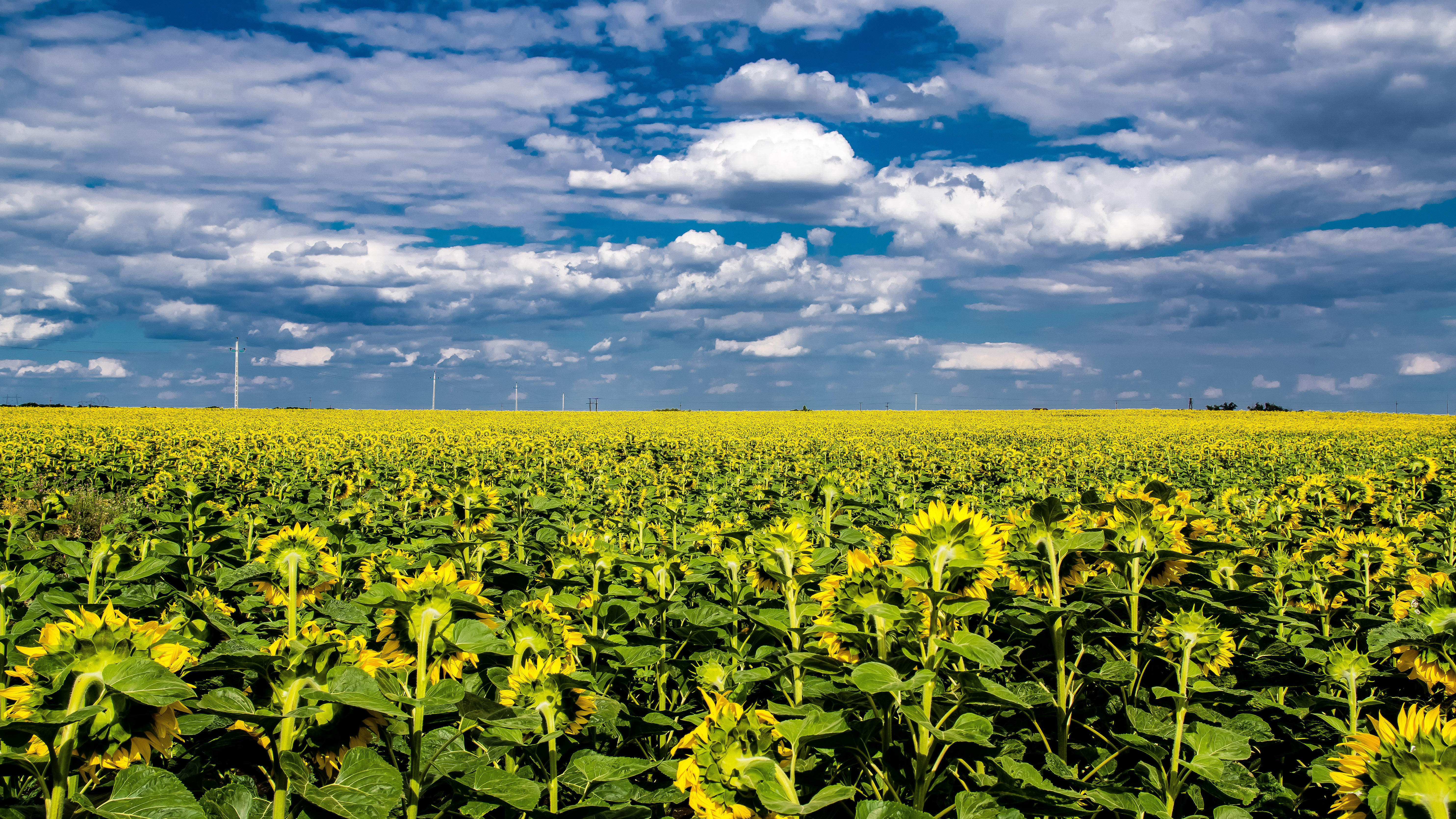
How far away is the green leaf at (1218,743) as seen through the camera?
204cm

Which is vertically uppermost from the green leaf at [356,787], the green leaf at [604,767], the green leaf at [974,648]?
the green leaf at [974,648]

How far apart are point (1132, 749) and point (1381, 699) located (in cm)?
79

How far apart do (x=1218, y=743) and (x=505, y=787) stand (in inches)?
75.4

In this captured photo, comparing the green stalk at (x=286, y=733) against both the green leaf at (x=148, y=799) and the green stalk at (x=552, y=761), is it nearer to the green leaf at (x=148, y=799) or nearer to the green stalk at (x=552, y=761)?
the green leaf at (x=148, y=799)

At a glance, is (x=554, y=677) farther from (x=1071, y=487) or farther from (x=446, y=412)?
(x=446, y=412)

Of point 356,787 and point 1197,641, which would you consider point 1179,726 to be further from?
point 356,787

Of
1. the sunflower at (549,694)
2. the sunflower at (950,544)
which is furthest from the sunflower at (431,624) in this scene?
the sunflower at (950,544)

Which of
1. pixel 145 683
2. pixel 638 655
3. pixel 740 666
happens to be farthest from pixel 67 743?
pixel 740 666

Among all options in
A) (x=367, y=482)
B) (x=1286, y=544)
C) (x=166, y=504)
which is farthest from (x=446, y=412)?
(x=1286, y=544)

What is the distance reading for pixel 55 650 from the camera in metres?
1.48

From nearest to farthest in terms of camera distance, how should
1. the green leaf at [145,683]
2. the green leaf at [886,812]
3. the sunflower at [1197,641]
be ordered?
1. the green leaf at [145,683]
2. the green leaf at [886,812]
3. the sunflower at [1197,641]

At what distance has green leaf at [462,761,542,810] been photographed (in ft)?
5.60

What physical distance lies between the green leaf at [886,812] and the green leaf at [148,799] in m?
1.27

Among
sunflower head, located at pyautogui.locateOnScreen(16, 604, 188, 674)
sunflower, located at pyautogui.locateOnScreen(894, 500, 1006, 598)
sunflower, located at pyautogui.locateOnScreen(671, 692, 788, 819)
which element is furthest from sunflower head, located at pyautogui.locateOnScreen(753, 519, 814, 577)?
sunflower head, located at pyautogui.locateOnScreen(16, 604, 188, 674)
